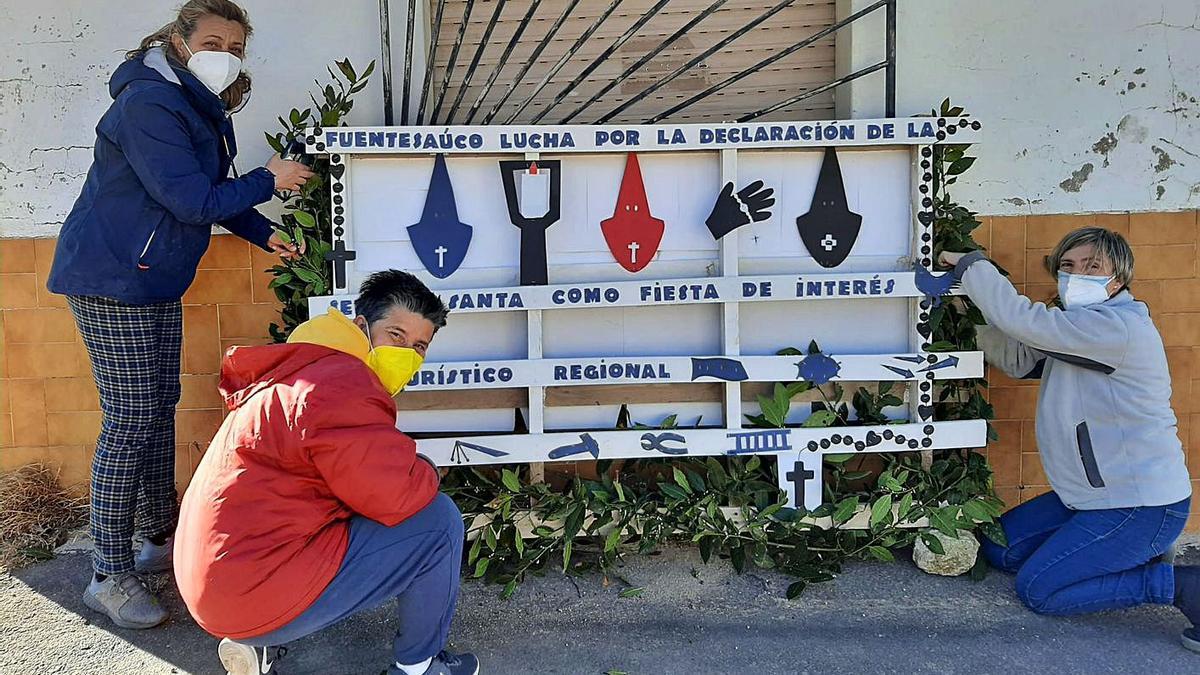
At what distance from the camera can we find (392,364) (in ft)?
7.59

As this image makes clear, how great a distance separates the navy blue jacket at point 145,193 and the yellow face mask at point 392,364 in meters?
0.88

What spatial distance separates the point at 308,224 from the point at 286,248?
0.12m

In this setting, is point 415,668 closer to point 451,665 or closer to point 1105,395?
point 451,665

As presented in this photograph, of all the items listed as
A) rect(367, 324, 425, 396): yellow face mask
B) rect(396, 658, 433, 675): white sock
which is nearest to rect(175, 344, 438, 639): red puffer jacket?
rect(367, 324, 425, 396): yellow face mask

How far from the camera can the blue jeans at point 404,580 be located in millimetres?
2240

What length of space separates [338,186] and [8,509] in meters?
1.95

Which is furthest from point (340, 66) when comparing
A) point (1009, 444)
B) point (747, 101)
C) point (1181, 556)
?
point (1181, 556)

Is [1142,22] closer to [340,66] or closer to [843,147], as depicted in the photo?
[843,147]

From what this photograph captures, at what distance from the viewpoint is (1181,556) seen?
138 inches

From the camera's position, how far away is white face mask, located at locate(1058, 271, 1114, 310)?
2.96 metres

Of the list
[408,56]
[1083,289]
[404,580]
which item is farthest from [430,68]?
[1083,289]

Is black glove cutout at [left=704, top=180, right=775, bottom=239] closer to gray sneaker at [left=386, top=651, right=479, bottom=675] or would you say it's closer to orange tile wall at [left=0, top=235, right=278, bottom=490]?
gray sneaker at [left=386, top=651, right=479, bottom=675]

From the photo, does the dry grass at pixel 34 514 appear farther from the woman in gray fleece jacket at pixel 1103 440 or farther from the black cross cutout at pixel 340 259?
the woman in gray fleece jacket at pixel 1103 440

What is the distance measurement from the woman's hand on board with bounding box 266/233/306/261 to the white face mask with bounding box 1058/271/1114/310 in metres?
2.61
